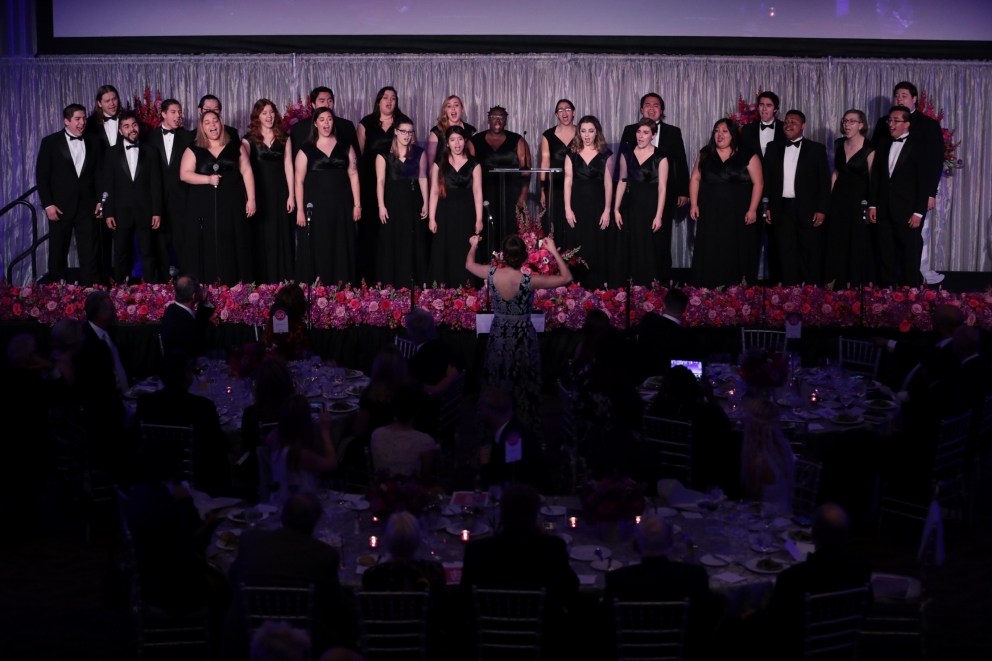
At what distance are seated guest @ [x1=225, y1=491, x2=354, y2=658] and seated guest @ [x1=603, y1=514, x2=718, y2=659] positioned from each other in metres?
1.05

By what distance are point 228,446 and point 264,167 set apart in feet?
19.6

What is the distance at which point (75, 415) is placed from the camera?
715cm

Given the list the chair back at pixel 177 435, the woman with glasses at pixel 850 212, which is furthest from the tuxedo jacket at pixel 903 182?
the chair back at pixel 177 435

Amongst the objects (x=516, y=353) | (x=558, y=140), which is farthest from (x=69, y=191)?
(x=516, y=353)

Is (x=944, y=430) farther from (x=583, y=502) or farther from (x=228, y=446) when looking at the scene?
(x=228, y=446)

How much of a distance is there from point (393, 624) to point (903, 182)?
929 cm

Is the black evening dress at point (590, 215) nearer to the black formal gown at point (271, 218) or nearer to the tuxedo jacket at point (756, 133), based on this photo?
the tuxedo jacket at point (756, 133)

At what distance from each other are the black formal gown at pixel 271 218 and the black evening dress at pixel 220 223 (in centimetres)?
32

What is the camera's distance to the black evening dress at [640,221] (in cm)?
1256

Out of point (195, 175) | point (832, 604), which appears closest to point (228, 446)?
point (832, 604)

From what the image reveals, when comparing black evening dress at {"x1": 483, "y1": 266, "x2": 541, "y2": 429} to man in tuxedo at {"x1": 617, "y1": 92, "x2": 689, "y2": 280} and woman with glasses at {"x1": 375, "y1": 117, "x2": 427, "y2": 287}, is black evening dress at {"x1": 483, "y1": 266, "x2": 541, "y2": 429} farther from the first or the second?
man in tuxedo at {"x1": 617, "y1": 92, "x2": 689, "y2": 280}

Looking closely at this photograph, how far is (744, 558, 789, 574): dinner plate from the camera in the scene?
514cm

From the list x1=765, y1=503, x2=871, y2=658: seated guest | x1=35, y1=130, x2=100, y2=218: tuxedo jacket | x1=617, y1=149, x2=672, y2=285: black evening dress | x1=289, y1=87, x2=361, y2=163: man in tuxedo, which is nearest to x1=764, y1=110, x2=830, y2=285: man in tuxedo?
x1=617, y1=149, x2=672, y2=285: black evening dress

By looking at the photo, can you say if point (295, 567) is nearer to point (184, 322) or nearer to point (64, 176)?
point (184, 322)
